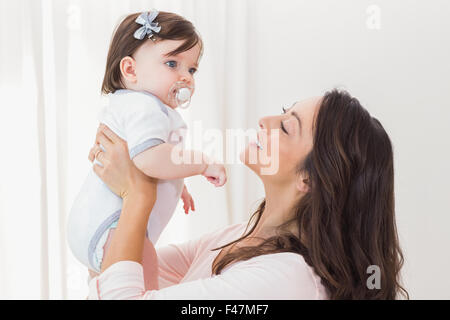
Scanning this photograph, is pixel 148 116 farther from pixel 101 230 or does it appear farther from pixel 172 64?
pixel 101 230

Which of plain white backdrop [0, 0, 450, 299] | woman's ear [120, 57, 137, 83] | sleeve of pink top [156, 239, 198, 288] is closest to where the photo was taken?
woman's ear [120, 57, 137, 83]

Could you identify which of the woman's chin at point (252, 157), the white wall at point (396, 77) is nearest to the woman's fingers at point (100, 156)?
the woman's chin at point (252, 157)

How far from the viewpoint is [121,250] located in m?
0.99

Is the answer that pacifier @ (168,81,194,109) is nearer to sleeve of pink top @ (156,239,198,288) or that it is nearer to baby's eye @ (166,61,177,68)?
baby's eye @ (166,61,177,68)

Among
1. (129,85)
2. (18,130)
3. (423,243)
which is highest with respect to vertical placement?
(129,85)

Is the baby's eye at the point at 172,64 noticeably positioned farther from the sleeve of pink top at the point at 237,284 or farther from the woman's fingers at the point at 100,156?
the sleeve of pink top at the point at 237,284

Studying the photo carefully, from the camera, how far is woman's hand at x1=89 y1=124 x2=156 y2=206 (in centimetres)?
107

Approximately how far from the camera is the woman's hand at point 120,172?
1071 mm

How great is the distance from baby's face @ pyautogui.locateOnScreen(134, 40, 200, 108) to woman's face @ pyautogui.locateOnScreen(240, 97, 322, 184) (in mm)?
231

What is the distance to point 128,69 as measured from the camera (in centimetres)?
115

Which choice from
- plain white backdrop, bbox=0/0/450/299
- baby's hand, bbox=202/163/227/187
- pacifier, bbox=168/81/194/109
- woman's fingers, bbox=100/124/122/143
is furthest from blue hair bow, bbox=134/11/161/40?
plain white backdrop, bbox=0/0/450/299
